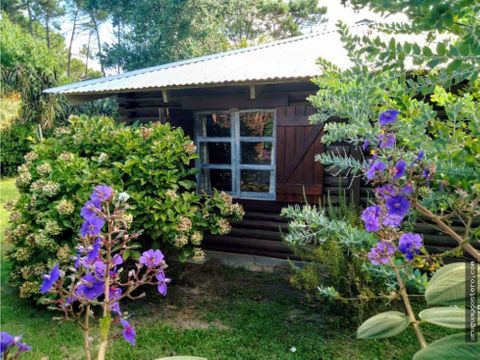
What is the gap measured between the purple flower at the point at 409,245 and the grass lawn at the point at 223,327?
209 cm

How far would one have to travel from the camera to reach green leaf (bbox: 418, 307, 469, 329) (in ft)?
3.07

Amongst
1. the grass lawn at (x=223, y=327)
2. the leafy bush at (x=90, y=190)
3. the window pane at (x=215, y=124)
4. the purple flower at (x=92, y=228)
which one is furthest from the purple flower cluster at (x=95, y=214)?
the window pane at (x=215, y=124)

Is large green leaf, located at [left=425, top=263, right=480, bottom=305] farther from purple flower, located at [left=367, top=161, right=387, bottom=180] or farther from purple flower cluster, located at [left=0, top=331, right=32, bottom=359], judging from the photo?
purple flower cluster, located at [left=0, top=331, right=32, bottom=359]

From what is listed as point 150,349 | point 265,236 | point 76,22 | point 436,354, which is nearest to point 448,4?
point 436,354

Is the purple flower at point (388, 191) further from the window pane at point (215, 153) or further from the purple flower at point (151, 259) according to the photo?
the window pane at point (215, 153)

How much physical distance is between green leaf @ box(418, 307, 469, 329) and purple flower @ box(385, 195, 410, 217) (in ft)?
0.90

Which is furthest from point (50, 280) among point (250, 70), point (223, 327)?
point (250, 70)

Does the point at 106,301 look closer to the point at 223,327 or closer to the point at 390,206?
the point at 390,206

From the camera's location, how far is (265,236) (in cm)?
511

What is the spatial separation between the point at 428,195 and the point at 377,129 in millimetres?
341

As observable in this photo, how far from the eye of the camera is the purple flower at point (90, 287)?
3.12ft

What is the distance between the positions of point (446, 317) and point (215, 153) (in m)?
4.50

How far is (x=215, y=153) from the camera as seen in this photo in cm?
532

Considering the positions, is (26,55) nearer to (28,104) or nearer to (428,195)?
(28,104)
